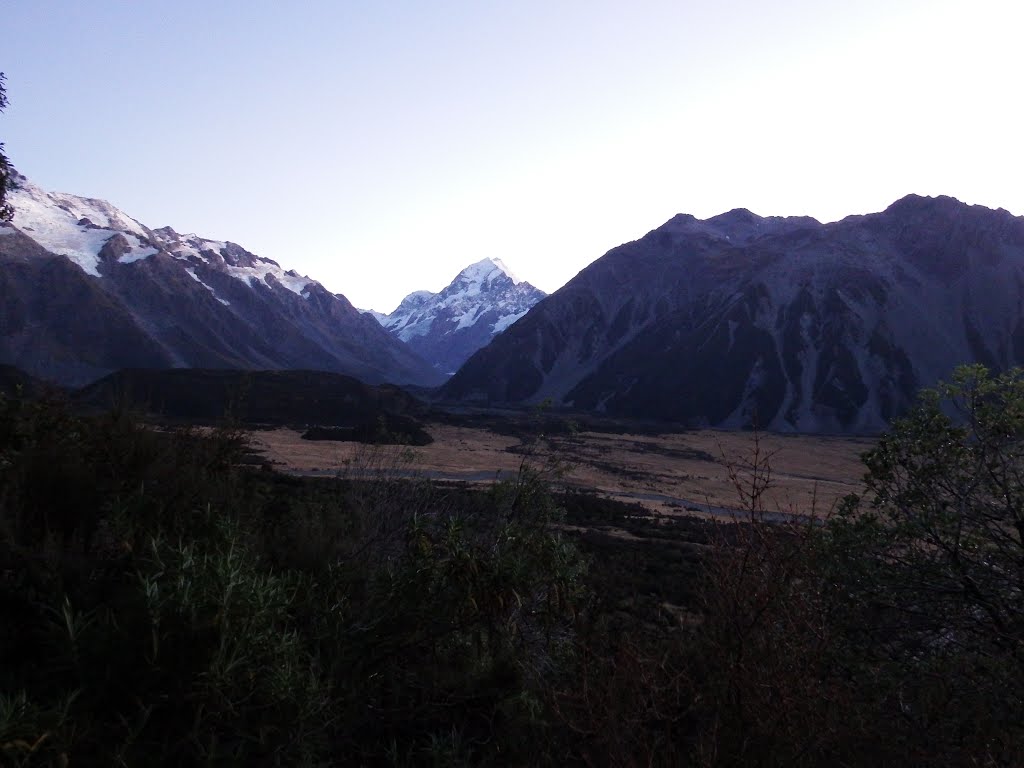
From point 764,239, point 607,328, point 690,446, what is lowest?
point 690,446

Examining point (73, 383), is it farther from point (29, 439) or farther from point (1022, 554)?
point (1022, 554)

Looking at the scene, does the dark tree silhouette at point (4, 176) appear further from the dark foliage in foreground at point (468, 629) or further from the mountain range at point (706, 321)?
the mountain range at point (706, 321)

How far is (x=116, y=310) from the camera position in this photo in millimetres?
125250

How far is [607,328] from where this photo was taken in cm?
13325

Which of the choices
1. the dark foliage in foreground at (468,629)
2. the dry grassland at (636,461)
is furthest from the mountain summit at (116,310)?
the dark foliage in foreground at (468,629)

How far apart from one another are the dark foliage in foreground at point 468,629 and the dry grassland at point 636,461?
32.7ft

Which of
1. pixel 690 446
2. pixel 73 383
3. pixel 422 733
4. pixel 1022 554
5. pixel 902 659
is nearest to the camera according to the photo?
pixel 422 733

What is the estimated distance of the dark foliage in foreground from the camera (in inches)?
155

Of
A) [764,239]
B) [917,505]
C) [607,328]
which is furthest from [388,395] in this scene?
[764,239]

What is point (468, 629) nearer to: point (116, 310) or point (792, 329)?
point (792, 329)

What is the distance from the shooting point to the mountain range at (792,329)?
91750 millimetres

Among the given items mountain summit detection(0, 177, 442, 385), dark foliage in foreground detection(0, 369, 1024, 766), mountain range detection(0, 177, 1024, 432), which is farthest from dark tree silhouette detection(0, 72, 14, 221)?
mountain summit detection(0, 177, 442, 385)

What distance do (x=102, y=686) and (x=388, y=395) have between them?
7876cm

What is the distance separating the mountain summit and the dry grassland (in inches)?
2318
